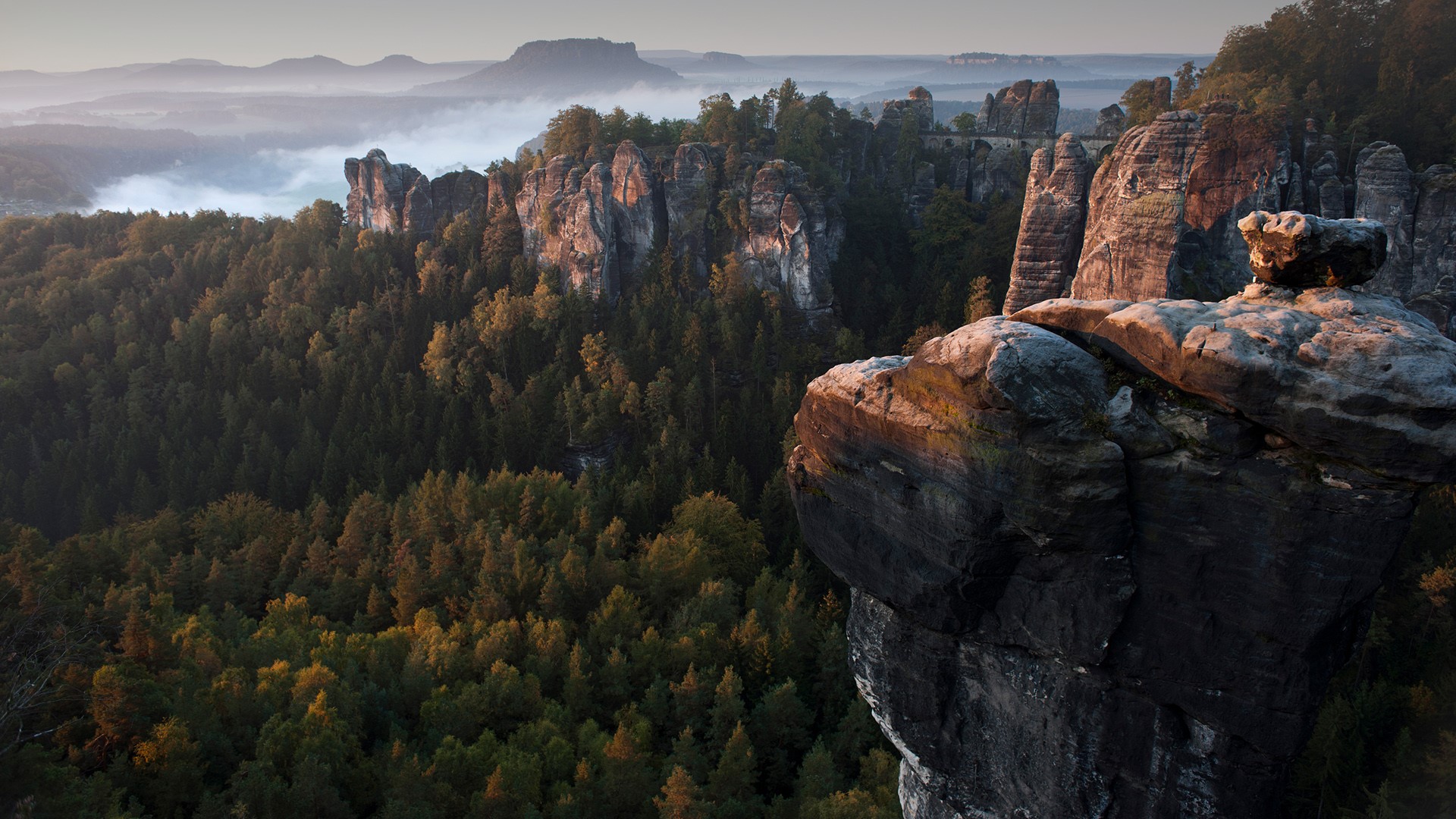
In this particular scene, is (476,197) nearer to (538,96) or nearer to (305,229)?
(305,229)

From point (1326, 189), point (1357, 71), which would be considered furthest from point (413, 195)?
point (1357, 71)

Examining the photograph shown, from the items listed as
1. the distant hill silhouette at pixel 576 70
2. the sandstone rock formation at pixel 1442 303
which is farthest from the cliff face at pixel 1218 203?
the distant hill silhouette at pixel 576 70

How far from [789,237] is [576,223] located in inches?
586

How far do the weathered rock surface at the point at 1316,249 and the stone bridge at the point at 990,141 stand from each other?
179ft

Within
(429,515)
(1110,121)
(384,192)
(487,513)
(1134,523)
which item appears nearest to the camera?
(1134,523)

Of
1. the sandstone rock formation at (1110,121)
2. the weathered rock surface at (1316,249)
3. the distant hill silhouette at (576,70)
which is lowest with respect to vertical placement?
the weathered rock surface at (1316,249)

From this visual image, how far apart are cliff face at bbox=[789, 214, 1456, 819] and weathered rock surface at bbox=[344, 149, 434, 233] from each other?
215ft

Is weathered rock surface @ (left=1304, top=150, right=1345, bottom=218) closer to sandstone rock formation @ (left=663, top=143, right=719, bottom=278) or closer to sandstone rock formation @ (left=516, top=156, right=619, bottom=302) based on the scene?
sandstone rock formation @ (left=663, top=143, right=719, bottom=278)

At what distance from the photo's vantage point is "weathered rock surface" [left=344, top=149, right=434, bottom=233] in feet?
232

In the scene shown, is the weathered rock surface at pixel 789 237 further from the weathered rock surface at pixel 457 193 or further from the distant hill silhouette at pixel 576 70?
the distant hill silhouette at pixel 576 70

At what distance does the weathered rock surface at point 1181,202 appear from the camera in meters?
36.4

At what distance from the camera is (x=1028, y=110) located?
240 ft

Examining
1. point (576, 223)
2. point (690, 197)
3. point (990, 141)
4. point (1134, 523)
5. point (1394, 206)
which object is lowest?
point (1134, 523)

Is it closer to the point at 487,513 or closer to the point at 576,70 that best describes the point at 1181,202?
the point at 487,513
